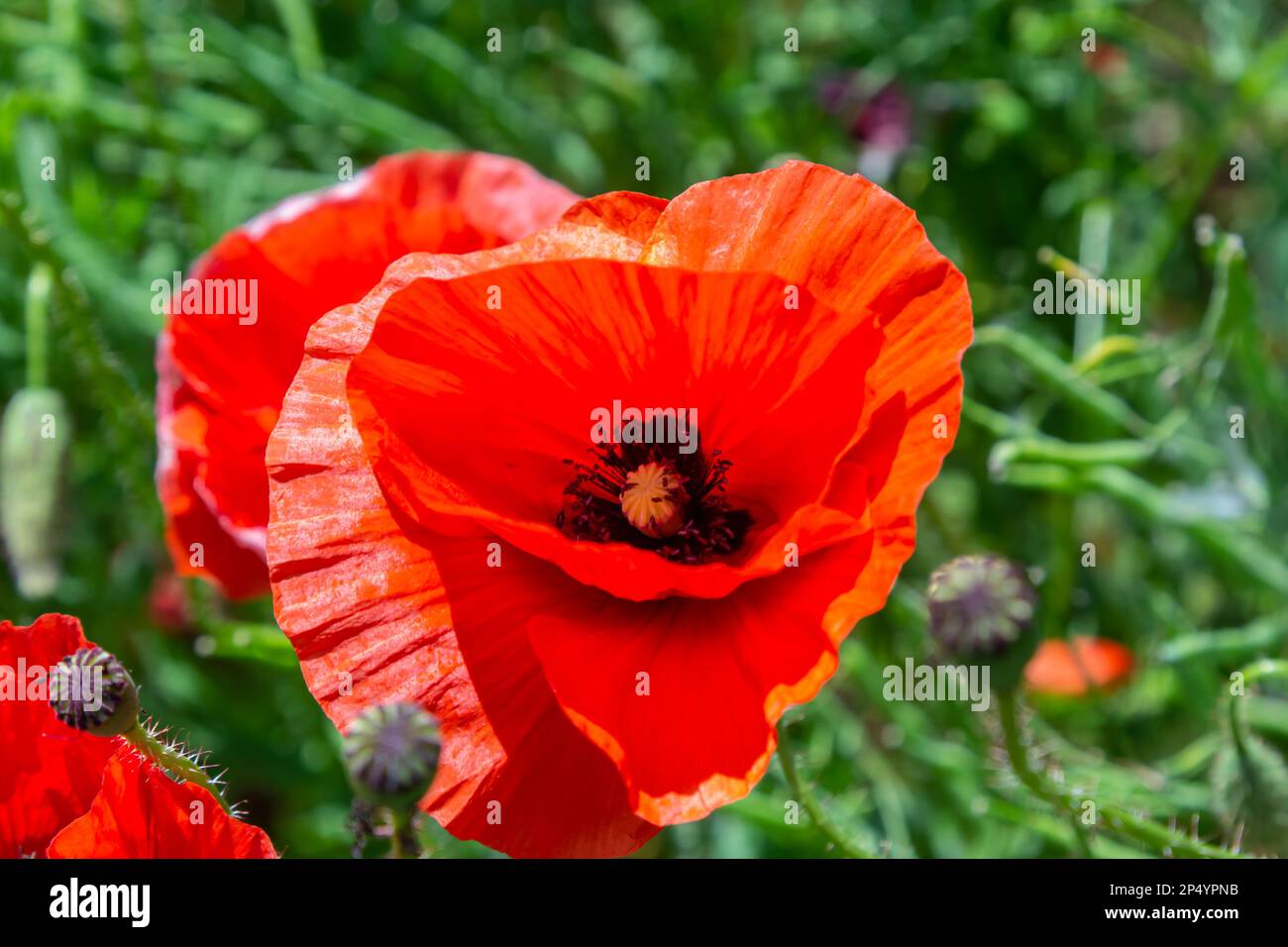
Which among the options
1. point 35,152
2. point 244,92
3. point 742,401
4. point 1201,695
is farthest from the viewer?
point 244,92

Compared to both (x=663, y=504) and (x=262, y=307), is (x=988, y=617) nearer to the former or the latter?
(x=663, y=504)

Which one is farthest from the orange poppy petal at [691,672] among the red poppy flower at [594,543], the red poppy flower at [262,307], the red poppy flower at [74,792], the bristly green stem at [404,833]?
the red poppy flower at [262,307]

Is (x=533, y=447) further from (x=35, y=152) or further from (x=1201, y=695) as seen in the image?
(x=35, y=152)

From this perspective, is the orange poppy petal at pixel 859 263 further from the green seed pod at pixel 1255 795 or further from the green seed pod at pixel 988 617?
the green seed pod at pixel 1255 795

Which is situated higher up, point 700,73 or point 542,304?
point 700,73

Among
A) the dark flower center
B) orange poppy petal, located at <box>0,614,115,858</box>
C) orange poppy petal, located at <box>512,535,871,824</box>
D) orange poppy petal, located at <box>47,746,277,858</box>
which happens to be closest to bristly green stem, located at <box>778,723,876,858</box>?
orange poppy petal, located at <box>512,535,871,824</box>

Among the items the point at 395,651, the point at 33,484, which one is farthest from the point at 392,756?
the point at 33,484
